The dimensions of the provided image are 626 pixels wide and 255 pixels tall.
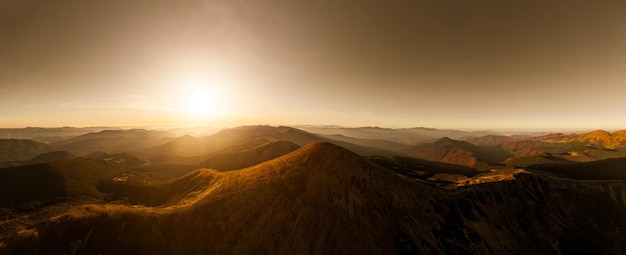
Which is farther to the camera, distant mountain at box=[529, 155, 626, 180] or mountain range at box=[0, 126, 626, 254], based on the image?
distant mountain at box=[529, 155, 626, 180]

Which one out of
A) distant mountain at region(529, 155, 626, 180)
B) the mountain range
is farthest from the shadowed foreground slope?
distant mountain at region(529, 155, 626, 180)

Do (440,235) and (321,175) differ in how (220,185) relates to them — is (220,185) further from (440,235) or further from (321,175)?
(440,235)

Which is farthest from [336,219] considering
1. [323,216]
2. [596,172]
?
[596,172]

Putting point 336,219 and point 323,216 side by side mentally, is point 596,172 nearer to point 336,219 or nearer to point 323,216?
point 336,219

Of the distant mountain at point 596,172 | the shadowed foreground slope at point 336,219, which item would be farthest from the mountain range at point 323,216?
the distant mountain at point 596,172

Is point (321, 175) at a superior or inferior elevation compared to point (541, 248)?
superior

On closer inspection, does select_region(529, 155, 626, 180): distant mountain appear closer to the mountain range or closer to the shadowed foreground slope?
the mountain range

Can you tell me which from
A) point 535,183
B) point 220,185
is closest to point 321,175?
point 220,185

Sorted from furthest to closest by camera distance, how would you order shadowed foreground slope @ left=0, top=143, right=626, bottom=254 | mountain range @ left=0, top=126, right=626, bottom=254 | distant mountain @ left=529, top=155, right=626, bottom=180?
distant mountain @ left=529, top=155, right=626, bottom=180 → mountain range @ left=0, top=126, right=626, bottom=254 → shadowed foreground slope @ left=0, top=143, right=626, bottom=254
